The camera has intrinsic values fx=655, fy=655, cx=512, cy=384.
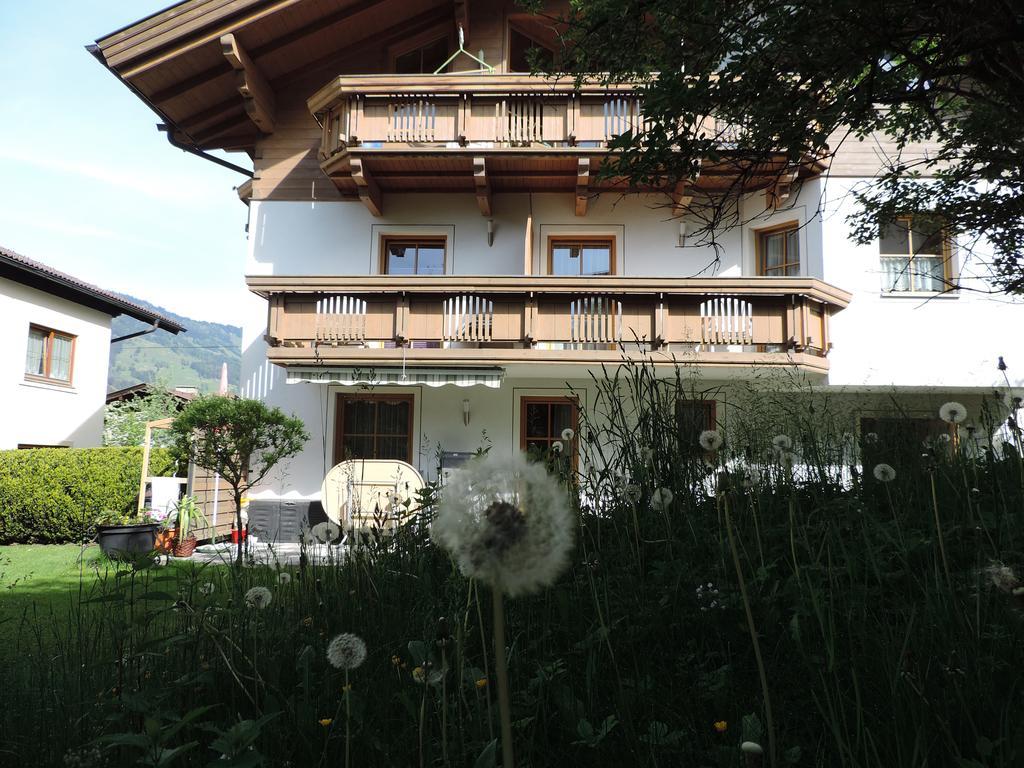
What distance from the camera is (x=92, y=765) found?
147cm

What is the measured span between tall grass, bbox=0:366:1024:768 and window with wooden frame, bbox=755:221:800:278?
10.9 meters

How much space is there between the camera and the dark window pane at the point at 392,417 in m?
13.1

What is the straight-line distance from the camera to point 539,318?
37.7ft

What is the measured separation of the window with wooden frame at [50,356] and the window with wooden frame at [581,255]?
45.6 feet

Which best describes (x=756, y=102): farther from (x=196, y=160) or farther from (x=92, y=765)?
(x=196, y=160)

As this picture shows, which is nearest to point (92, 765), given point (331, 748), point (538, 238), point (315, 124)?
point (331, 748)

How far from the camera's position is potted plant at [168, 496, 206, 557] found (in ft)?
32.6

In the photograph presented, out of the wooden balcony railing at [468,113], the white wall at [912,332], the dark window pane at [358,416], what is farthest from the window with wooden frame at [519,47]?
the dark window pane at [358,416]

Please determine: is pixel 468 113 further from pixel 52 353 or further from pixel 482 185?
pixel 52 353

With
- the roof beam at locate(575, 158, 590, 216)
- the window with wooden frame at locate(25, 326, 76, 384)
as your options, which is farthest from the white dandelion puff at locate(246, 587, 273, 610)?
the window with wooden frame at locate(25, 326, 76, 384)

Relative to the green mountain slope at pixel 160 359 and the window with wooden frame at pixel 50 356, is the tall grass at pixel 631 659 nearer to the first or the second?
the window with wooden frame at pixel 50 356

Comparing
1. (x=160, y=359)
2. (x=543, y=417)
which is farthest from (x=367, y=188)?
(x=160, y=359)

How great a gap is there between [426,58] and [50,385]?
13112 mm

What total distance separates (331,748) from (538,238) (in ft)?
41.4
